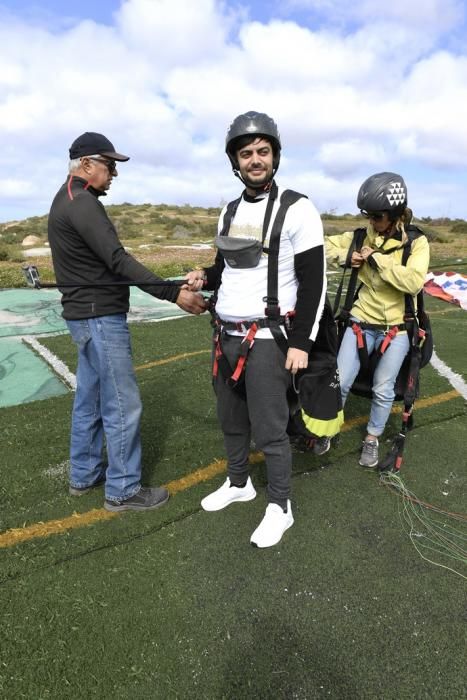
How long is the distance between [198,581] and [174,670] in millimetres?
613

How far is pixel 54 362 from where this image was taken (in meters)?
7.60

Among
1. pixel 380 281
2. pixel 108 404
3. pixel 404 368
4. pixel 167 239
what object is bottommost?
pixel 167 239

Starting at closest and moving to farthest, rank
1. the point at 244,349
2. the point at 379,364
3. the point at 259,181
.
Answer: the point at 259,181
the point at 244,349
the point at 379,364

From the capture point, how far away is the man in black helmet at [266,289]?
3049mm

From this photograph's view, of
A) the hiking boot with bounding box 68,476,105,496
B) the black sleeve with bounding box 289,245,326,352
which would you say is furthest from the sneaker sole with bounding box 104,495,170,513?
the black sleeve with bounding box 289,245,326,352

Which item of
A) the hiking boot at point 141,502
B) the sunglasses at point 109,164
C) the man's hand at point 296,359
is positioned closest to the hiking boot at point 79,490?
the hiking boot at point 141,502

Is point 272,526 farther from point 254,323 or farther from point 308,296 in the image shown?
point 308,296

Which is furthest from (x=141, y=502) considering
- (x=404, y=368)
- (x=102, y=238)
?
(x=404, y=368)

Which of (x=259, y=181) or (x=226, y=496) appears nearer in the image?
(x=259, y=181)

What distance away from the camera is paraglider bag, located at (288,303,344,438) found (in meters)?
3.45

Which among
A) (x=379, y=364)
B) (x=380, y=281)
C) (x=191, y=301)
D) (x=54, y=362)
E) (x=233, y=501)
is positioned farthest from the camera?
(x=54, y=362)

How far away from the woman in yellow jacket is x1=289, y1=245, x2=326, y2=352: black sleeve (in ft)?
3.60

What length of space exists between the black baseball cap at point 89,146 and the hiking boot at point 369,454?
3.29m

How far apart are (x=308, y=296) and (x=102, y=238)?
4.72 feet
